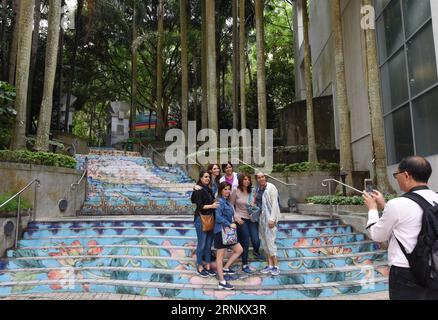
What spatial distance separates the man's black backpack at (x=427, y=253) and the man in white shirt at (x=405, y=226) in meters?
0.04


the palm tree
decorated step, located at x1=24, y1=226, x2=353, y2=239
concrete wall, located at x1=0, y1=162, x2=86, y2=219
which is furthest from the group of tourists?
the palm tree

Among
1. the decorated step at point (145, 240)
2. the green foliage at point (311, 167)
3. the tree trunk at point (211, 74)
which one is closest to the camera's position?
the decorated step at point (145, 240)

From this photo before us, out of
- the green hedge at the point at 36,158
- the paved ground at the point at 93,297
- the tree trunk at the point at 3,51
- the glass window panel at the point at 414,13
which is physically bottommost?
the paved ground at the point at 93,297

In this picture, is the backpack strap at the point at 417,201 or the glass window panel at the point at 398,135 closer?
the backpack strap at the point at 417,201

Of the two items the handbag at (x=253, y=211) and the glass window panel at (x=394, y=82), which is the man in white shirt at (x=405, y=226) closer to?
the handbag at (x=253, y=211)

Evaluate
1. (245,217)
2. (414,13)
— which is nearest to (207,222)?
(245,217)

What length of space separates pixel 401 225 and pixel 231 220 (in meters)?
3.35

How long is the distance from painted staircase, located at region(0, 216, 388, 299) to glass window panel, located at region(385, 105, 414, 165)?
4535 millimetres

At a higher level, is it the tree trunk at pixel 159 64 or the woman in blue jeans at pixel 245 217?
the tree trunk at pixel 159 64

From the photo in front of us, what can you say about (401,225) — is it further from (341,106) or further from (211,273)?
(341,106)

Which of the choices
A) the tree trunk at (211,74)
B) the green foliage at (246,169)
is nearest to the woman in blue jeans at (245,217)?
the green foliage at (246,169)

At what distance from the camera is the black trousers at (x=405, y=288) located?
223 cm

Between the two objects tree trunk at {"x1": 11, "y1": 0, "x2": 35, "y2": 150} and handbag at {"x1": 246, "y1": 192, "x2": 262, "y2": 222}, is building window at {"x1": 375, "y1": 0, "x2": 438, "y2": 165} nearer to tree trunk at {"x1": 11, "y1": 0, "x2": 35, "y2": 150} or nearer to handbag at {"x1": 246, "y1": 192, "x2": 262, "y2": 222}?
handbag at {"x1": 246, "y1": 192, "x2": 262, "y2": 222}

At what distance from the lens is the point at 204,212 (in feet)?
18.2
